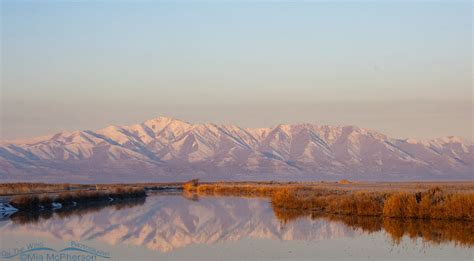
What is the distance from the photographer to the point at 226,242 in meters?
29.0

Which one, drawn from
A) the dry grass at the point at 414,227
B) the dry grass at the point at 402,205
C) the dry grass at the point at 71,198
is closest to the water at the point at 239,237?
the dry grass at the point at 414,227

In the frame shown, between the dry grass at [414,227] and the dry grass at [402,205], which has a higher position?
the dry grass at [402,205]

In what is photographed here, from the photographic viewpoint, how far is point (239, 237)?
3077 centimetres

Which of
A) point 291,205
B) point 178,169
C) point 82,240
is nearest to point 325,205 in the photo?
point 291,205

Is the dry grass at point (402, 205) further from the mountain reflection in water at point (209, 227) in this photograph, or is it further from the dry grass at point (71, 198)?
the dry grass at point (71, 198)

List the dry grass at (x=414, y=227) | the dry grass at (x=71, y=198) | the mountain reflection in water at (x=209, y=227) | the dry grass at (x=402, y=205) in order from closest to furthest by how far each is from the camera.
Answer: the dry grass at (x=414, y=227), the mountain reflection in water at (x=209, y=227), the dry grass at (x=402, y=205), the dry grass at (x=71, y=198)

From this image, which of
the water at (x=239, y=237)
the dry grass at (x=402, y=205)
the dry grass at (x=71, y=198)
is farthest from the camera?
the dry grass at (x=71, y=198)

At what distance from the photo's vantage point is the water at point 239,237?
25.3 metres

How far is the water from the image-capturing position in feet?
83.0

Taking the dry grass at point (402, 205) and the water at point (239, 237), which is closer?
the water at point (239, 237)

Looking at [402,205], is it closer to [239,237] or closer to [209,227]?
[239,237]

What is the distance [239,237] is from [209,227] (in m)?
5.03

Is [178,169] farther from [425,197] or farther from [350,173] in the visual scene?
[425,197]

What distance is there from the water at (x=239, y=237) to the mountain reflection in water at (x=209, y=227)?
4 cm
